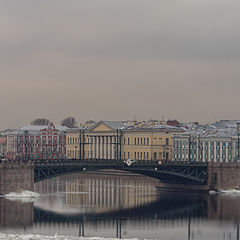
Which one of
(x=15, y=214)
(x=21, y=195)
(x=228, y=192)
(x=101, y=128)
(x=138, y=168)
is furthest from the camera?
(x=101, y=128)

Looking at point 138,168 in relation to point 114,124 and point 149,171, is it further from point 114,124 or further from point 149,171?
point 114,124

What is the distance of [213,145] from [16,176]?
51.4 m

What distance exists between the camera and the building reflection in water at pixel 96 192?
10106 cm

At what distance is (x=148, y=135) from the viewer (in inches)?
6496

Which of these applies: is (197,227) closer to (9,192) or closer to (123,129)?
(9,192)

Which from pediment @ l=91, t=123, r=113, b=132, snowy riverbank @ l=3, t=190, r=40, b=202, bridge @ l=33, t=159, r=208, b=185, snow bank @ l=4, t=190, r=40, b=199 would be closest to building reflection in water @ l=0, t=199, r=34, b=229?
snowy riverbank @ l=3, t=190, r=40, b=202

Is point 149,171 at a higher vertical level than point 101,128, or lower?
lower

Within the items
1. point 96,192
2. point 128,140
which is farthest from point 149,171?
point 128,140

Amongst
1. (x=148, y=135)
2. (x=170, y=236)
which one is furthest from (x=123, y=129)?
(x=170, y=236)

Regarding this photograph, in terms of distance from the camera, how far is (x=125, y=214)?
93562 mm

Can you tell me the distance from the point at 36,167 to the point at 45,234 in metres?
27.2

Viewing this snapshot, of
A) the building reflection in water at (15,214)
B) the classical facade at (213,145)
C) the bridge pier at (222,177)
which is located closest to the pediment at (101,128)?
the classical facade at (213,145)

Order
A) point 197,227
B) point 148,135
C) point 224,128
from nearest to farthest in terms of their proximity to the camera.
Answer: point 197,227 < point 224,128 < point 148,135

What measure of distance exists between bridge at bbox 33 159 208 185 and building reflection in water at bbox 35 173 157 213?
274 centimetres
